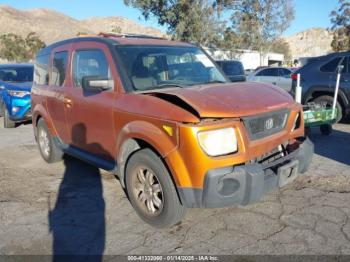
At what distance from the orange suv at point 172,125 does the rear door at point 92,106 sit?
13 millimetres

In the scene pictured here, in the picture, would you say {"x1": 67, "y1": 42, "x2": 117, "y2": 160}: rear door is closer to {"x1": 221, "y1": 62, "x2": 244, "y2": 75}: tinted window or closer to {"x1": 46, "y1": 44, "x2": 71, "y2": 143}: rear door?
{"x1": 46, "y1": 44, "x2": 71, "y2": 143}: rear door

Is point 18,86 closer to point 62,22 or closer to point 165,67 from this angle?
point 165,67

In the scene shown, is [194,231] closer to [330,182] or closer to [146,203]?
[146,203]

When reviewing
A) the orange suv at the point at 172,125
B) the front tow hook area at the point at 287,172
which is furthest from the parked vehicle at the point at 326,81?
the front tow hook area at the point at 287,172

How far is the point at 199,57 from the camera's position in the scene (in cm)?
504

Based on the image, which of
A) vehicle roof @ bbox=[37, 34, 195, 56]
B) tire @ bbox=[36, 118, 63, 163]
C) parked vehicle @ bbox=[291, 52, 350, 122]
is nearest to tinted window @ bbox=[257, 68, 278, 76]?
parked vehicle @ bbox=[291, 52, 350, 122]

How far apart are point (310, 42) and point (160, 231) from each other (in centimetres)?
13998

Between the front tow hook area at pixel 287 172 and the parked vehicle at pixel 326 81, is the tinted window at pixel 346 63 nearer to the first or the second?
the parked vehicle at pixel 326 81

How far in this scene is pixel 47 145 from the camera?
6.21m

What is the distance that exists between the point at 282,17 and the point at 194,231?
115 ft

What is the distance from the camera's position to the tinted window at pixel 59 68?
207 inches

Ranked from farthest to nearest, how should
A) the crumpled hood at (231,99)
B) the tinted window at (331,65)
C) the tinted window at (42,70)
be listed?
the tinted window at (331,65) < the tinted window at (42,70) < the crumpled hood at (231,99)

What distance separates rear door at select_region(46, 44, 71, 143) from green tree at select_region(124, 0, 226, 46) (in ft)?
82.7

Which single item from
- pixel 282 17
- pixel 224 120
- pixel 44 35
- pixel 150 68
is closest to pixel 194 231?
pixel 224 120
